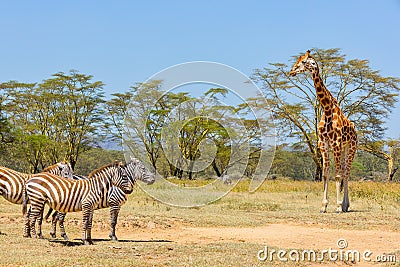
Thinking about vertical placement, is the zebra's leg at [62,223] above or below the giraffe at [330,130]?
below

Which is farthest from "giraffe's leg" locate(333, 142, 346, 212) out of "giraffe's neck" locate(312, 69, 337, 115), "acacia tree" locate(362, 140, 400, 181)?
"acacia tree" locate(362, 140, 400, 181)

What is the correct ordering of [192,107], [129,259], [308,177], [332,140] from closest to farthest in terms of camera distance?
1. [129,259]
2. [332,140]
3. [192,107]
4. [308,177]

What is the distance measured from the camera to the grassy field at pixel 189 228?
21.9 feet

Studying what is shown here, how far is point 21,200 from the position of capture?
354 inches

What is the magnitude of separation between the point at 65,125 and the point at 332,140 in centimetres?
2935

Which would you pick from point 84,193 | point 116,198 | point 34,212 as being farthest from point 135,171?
point 34,212

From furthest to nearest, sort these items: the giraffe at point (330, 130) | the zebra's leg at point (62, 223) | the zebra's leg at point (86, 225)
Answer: the giraffe at point (330, 130) → the zebra's leg at point (62, 223) → the zebra's leg at point (86, 225)

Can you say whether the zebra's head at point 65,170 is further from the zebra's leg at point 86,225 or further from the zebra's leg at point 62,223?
the zebra's leg at point 86,225

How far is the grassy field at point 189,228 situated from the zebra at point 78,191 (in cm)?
49

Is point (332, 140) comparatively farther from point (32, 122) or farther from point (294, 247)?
point (32, 122)

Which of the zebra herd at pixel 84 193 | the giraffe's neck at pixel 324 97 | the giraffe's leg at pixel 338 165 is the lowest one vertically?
the zebra herd at pixel 84 193

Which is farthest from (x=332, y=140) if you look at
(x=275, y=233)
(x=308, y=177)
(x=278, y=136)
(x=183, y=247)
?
(x=308, y=177)

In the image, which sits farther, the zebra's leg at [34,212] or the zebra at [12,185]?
the zebra at [12,185]

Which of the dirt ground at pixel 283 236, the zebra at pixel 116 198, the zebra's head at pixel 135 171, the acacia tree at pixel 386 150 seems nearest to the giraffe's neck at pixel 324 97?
the dirt ground at pixel 283 236
